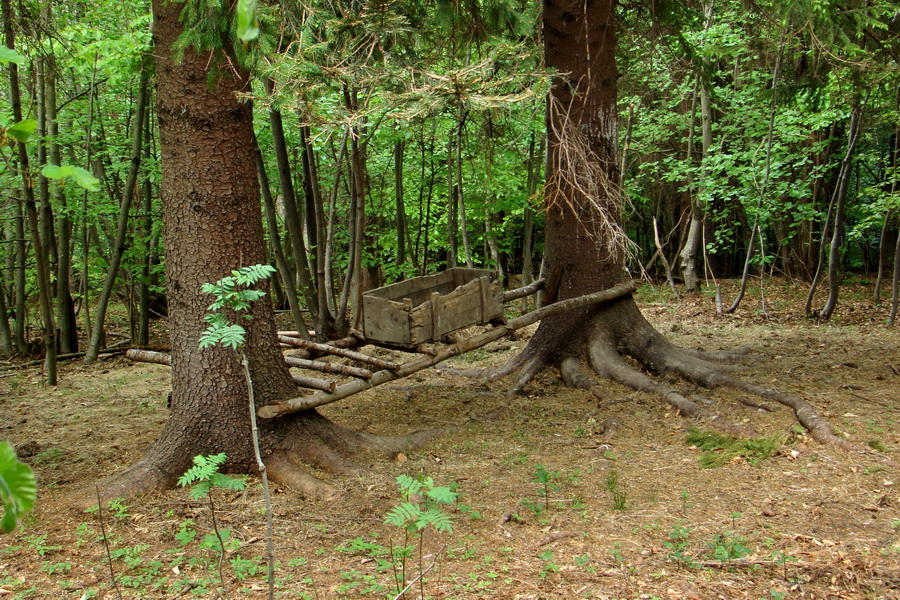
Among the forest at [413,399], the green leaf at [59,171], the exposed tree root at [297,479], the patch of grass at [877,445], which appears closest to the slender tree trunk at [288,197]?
the forest at [413,399]

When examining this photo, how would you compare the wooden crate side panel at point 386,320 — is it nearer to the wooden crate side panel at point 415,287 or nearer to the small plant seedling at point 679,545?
the wooden crate side panel at point 415,287

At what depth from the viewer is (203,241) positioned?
4453 millimetres

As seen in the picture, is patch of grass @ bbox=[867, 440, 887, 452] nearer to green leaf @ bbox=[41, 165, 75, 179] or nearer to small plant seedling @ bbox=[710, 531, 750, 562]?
small plant seedling @ bbox=[710, 531, 750, 562]

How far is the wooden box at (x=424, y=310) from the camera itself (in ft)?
17.1

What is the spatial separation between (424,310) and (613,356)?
2.63 m

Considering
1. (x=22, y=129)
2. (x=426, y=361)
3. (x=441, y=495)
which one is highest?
(x=22, y=129)

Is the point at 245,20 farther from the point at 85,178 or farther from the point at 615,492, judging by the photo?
the point at 615,492

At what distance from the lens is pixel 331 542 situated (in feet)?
12.2

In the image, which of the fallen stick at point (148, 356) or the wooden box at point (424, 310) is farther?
the fallen stick at point (148, 356)

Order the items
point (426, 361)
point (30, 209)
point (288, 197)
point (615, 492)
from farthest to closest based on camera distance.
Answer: point (288, 197), point (30, 209), point (426, 361), point (615, 492)

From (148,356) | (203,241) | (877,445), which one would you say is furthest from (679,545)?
(148,356)

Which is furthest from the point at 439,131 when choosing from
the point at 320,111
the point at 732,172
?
the point at 320,111

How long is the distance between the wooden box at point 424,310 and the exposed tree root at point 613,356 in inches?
52.7

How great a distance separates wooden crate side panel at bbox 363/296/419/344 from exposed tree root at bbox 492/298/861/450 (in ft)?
6.58
